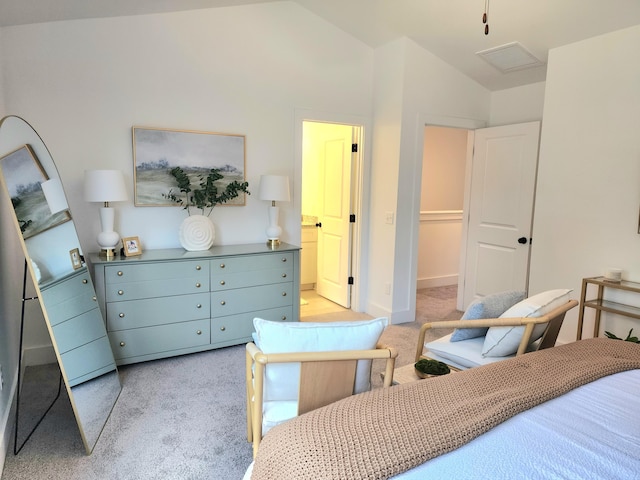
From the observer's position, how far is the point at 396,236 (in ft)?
13.1

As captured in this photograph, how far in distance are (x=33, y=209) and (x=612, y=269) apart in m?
3.78

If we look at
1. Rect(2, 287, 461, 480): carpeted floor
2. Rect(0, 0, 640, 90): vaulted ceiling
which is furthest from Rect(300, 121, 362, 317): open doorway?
Rect(2, 287, 461, 480): carpeted floor

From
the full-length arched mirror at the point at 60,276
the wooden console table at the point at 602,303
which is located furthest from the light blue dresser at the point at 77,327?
the wooden console table at the point at 602,303

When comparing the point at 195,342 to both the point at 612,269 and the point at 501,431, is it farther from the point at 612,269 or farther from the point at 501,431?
the point at 612,269

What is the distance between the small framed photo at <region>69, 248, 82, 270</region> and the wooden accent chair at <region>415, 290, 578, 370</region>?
82.8 inches

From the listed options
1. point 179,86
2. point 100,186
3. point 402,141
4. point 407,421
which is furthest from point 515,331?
point 179,86

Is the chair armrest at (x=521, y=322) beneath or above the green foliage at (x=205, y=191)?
beneath

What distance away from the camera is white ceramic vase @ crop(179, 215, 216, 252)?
130 inches

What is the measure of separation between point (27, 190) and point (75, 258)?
1.76ft

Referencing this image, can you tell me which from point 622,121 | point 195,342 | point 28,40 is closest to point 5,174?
point 28,40

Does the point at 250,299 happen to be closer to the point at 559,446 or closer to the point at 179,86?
the point at 179,86

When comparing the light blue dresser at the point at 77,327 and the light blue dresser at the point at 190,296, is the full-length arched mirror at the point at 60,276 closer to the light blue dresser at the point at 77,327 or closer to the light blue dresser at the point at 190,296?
the light blue dresser at the point at 77,327

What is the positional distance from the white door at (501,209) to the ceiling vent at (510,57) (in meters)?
0.53

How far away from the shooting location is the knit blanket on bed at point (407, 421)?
3.61 feet
